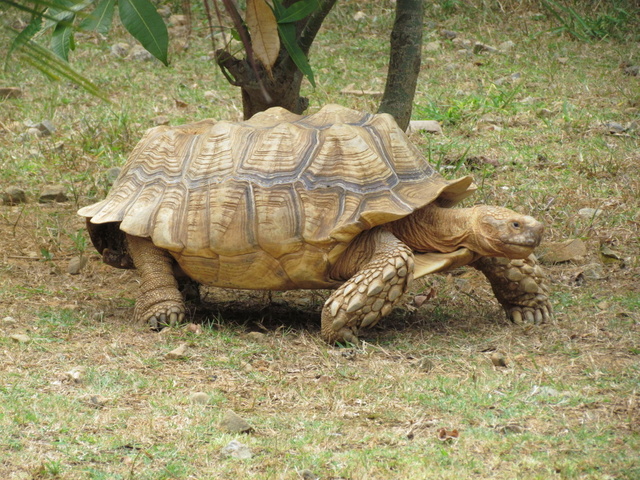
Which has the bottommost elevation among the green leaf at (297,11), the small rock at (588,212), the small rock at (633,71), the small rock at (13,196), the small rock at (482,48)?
the small rock at (13,196)

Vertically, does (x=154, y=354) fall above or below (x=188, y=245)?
below

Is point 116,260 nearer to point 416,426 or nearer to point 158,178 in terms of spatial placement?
point 158,178

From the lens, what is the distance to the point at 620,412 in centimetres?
280

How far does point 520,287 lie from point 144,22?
3.11 metres

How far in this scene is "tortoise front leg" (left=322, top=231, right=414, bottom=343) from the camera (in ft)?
12.4

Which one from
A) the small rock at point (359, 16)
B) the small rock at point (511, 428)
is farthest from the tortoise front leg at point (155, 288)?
the small rock at point (359, 16)

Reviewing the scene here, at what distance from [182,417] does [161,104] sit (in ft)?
16.7

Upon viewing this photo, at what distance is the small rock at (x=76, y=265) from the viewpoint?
5.09 meters

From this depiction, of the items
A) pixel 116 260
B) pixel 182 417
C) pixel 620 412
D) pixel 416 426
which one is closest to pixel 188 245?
pixel 116 260

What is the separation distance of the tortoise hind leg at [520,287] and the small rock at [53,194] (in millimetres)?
3097

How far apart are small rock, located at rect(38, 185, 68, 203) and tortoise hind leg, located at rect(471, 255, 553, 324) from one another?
3.10 meters

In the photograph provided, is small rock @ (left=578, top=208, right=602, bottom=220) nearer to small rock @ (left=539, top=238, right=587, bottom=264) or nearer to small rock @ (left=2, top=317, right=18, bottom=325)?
small rock @ (left=539, top=238, right=587, bottom=264)

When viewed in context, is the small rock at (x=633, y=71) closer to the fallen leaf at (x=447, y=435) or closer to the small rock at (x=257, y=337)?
the small rock at (x=257, y=337)

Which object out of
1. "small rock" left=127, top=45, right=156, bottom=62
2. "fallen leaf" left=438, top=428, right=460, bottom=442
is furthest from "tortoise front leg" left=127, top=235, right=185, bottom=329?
"small rock" left=127, top=45, right=156, bottom=62
